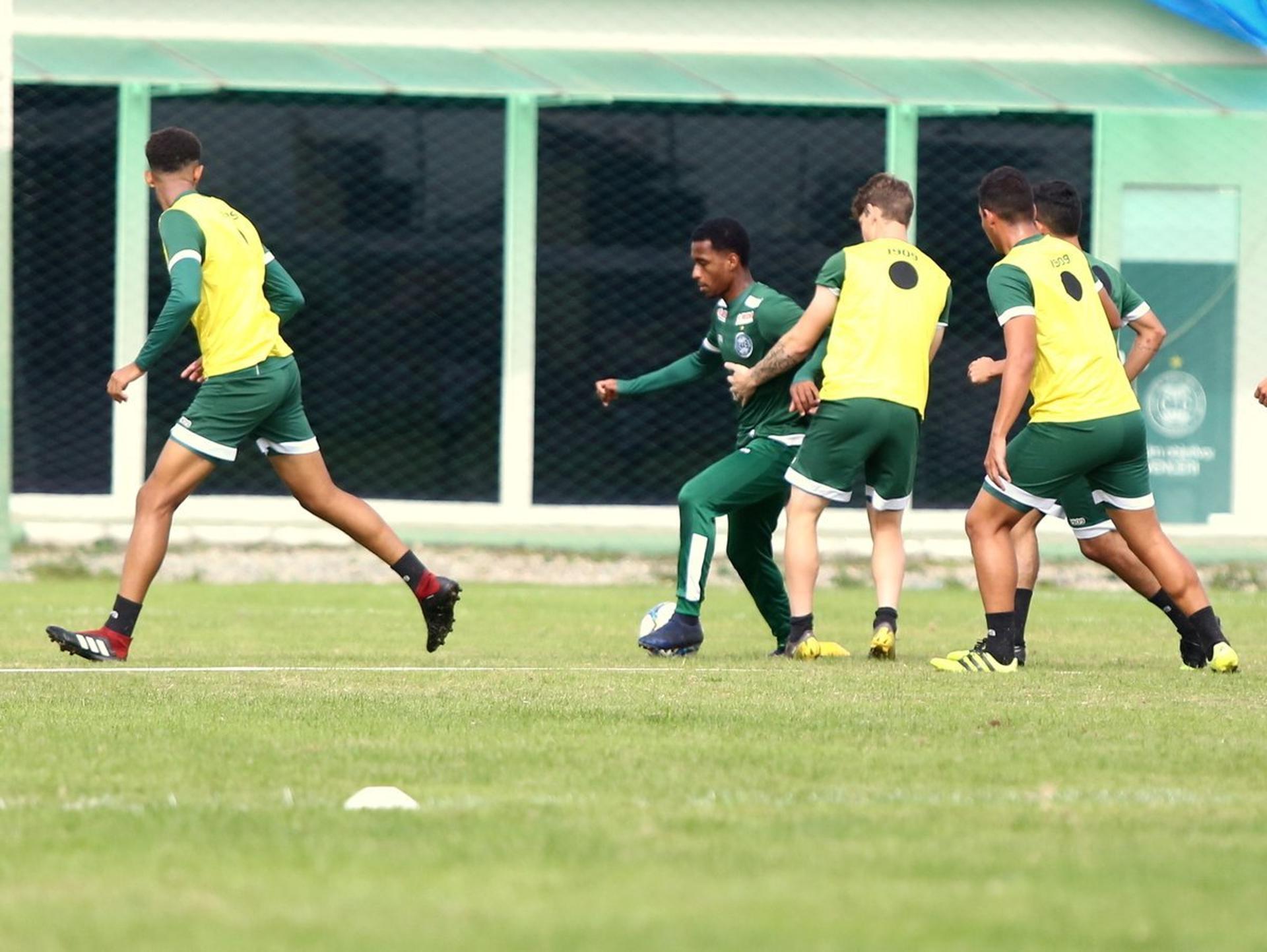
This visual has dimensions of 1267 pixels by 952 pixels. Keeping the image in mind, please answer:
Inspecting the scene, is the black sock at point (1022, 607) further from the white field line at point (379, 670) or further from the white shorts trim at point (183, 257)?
the white shorts trim at point (183, 257)

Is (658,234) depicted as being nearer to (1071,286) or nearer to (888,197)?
(888,197)

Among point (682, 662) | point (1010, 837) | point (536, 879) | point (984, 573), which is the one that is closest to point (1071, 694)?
point (984, 573)

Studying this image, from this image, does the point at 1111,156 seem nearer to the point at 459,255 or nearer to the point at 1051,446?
the point at 459,255

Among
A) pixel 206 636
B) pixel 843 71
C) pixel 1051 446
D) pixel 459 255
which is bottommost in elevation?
pixel 206 636

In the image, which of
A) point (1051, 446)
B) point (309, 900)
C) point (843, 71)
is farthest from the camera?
point (843, 71)

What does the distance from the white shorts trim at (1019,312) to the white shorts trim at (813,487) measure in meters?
1.14

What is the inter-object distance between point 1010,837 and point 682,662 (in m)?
4.73

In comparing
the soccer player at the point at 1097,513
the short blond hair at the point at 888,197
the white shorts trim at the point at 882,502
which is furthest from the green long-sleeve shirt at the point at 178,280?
the soccer player at the point at 1097,513

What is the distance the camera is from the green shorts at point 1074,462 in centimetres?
905

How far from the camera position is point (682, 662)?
9570 millimetres

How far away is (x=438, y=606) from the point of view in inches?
381

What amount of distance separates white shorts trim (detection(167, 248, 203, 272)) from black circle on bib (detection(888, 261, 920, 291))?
288 centimetres

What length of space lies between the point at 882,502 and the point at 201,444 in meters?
2.90

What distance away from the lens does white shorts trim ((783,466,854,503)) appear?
9.75 m
